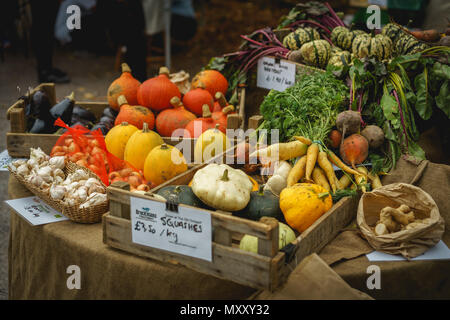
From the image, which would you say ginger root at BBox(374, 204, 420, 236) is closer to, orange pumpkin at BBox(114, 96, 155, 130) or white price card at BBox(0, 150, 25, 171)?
orange pumpkin at BBox(114, 96, 155, 130)

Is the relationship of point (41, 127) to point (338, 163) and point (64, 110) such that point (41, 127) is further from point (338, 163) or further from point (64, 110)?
point (338, 163)

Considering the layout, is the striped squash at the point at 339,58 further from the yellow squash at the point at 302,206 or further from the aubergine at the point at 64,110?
the aubergine at the point at 64,110

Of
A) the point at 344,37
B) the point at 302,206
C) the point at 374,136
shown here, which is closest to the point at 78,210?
the point at 302,206

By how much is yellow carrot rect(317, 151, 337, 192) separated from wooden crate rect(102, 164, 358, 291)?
0.68 ft

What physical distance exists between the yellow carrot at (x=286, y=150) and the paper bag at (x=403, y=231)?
394 millimetres

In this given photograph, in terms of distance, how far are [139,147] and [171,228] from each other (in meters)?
0.70

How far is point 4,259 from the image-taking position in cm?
325

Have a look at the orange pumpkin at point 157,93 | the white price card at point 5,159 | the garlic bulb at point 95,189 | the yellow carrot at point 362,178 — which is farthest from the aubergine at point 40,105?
the yellow carrot at point 362,178

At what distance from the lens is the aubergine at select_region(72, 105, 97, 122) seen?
2.64 metres

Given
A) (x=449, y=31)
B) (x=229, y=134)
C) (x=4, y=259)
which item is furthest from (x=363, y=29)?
(x=4, y=259)

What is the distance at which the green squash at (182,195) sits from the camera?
1.62 m

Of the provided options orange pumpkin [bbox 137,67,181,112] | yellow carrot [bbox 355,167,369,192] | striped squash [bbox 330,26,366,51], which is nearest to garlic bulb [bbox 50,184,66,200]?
orange pumpkin [bbox 137,67,181,112]

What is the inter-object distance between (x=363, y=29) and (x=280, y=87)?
691 mm
